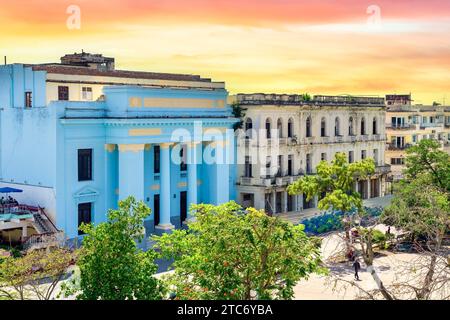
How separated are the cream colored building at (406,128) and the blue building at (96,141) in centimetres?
2835

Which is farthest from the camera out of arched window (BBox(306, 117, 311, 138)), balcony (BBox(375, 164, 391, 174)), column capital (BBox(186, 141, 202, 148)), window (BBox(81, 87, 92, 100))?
balcony (BBox(375, 164, 391, 174))

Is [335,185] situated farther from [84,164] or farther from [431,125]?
[431,125]

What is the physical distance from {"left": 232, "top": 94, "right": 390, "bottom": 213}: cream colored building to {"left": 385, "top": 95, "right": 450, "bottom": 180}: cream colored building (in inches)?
461

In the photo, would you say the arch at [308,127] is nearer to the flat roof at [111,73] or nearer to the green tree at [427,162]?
the flat roof at [111,73]

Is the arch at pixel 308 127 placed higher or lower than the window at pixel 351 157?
higher

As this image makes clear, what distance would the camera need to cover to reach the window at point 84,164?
3544 cm

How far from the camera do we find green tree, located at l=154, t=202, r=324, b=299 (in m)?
16.5

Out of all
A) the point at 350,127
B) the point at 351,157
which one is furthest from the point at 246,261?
the point at 350,127

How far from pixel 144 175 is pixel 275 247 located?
2178 centimetres

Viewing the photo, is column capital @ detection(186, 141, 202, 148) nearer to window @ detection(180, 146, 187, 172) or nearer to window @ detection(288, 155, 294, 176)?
window @ detection(180, 146, 187, 172)

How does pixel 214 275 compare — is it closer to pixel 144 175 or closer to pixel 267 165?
pixel 144 175

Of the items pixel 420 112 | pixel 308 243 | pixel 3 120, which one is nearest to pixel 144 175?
pixel 3 120

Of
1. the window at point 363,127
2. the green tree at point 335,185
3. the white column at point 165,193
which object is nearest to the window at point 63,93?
the white column at point 165,193

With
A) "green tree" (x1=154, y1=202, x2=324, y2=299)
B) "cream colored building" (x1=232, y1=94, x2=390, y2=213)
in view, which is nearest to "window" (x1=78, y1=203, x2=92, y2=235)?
"cream colored building" (x1=232, y1=94, x2=390, y2=213)
